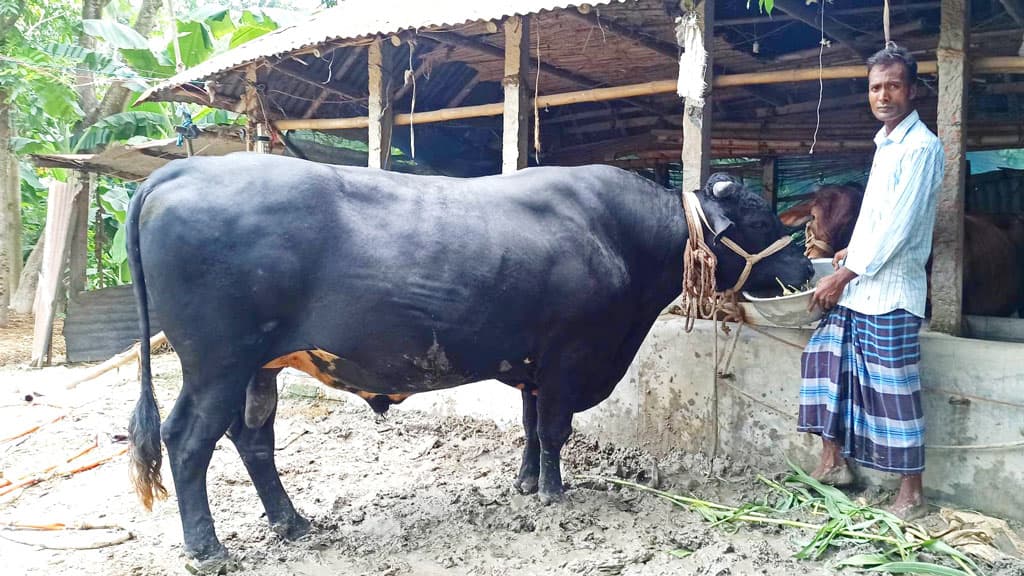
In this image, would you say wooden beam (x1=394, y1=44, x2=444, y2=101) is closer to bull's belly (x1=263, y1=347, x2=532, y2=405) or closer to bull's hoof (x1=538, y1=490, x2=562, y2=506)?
bull's belly (x1=263, y1=347, x2=532, y2=405)

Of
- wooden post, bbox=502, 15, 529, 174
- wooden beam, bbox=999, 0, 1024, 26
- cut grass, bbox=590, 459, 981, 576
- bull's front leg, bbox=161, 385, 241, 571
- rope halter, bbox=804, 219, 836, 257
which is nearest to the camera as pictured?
cut grass, bbox=590, 459, 981, 576

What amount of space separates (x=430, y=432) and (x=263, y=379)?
1976 millimetres

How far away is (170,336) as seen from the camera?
10.3 feet

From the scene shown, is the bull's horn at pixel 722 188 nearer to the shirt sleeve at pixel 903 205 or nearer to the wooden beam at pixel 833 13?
the shirt sleeve at pixel 903 205

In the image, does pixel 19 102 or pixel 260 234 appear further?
pixel 19 102

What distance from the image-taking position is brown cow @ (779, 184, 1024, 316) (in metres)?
5.03

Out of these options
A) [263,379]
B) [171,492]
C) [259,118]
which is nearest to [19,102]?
[259,118]

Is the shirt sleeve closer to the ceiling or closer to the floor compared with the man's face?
closer to the floor

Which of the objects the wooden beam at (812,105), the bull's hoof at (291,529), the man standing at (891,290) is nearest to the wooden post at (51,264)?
the bull's hoof at (291,529)

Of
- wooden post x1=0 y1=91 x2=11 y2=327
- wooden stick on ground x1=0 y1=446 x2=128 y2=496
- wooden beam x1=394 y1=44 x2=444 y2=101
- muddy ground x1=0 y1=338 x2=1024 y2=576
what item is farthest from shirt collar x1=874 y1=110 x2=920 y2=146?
wooden post x1=0 y1=91 x2=11 y2=327

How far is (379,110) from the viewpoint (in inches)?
245

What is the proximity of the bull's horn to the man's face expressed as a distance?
842 mm

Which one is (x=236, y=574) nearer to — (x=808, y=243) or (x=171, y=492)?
(x=171, y=492)

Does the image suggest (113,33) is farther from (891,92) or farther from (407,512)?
(891,92)
